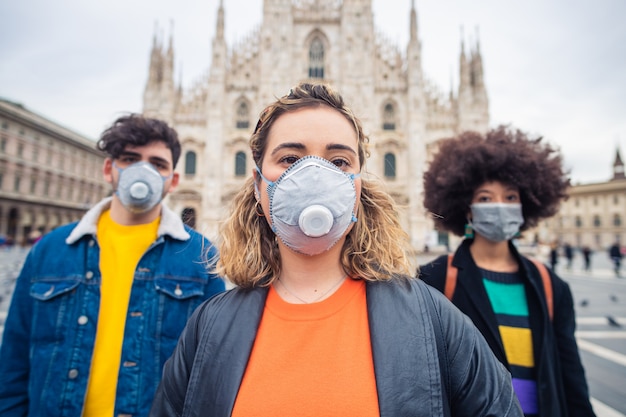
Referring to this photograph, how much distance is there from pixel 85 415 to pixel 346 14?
27.2 meters

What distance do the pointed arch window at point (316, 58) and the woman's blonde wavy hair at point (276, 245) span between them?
25503 mm

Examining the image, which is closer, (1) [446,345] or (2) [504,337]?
(1) [446,345]

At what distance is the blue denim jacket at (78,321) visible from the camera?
1.66 m

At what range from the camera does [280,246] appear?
1323mm

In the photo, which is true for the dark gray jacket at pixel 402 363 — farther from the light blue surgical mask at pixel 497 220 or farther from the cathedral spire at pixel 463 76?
the cathedral spire at pixel 463 76

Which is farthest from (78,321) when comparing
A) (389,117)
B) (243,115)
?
(389,117)

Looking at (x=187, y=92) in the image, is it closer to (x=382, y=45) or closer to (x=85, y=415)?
(x=382, y=45)

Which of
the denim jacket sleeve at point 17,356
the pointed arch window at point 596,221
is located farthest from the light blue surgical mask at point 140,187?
the pointed arch window at point 596,221

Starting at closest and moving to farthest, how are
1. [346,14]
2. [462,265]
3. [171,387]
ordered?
[171,387], [462,265], [346,14]

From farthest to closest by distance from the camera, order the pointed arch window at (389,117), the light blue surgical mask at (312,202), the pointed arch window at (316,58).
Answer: the pointed arch window at (316,58) < the pointed arch window at (389,117) < the light blue surgical mask at (312,202)

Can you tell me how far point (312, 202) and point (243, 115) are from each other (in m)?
24.8

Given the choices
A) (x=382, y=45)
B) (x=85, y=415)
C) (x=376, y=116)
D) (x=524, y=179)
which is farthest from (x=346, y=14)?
(x=85, y=415)

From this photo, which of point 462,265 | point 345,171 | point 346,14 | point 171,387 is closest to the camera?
point 171,387

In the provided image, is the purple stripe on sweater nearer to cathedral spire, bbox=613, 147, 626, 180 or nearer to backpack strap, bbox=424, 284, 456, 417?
backpack strap, bbox=424, 284, 456, 417
